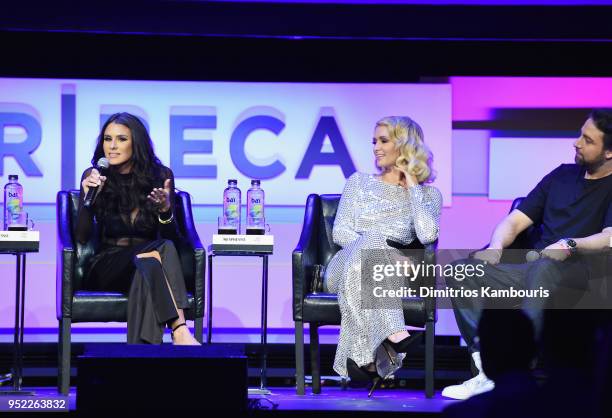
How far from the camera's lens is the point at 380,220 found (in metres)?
5.21

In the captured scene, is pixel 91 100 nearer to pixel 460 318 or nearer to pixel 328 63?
pixel 328 63

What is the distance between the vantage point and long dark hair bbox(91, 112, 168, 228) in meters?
5.03

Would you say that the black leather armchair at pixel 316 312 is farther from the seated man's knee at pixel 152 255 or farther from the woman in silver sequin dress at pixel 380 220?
the seated man's knee at pixel 152 255

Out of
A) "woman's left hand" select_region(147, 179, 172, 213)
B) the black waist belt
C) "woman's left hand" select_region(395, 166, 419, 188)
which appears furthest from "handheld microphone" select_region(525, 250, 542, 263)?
the black waist belt

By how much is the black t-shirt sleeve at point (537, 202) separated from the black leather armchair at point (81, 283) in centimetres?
166

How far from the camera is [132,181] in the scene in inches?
200

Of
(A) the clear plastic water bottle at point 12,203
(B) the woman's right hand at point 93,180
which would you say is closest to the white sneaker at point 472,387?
(B) the woman's right hand at point 93,180

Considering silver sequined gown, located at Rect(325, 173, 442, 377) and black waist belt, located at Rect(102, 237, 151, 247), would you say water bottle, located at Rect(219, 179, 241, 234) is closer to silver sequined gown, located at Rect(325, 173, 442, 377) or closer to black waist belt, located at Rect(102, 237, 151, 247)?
black waist belt, located at Rect(102, 237, 151, 247)

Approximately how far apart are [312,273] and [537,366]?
1.19 m

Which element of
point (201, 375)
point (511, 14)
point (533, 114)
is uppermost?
point (511, 14)

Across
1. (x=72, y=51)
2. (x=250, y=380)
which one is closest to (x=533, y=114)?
(x=250, y=380)

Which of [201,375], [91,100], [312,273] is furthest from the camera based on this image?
[91,100]

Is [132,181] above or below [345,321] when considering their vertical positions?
above

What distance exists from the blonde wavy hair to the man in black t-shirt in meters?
0.51
